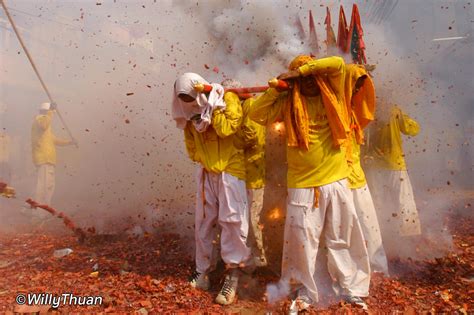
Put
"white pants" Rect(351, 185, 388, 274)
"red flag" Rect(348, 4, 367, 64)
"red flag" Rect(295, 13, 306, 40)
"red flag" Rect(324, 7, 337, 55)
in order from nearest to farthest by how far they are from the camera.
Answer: "white pants" Rect(351, 185, 388, 274) < "red flag" Rect(348, 4, 367, 64) < "red flag" Rect(324, 7, 337, 55) < "red flag" Rect(295, 13, 306, 40)

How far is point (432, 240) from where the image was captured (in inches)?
200

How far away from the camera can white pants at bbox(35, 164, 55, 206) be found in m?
7.67

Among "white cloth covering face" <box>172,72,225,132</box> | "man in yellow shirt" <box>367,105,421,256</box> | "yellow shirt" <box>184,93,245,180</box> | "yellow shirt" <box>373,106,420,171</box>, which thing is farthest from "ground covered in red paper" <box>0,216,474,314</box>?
"white cloth covering face" <box>172,72,225,132</box>

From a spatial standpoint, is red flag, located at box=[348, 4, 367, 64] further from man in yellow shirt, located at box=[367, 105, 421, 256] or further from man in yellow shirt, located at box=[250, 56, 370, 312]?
man in yellow shirt, located at box=[250, 56, 370, 312]

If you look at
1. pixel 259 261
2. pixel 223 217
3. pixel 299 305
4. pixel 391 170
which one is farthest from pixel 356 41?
pixel 299 305

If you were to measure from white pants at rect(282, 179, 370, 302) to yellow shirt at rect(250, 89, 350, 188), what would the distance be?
101 millimetres

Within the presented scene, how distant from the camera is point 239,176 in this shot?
3.77 m

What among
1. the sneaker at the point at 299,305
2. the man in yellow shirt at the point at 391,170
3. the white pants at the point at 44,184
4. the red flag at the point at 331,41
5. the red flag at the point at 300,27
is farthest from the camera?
the white pants at the point at 44,184

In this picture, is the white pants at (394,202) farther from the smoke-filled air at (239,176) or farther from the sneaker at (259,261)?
the sneaker at (259,261)

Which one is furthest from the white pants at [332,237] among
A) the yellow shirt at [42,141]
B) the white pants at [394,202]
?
the yellow shirt at [42,141]

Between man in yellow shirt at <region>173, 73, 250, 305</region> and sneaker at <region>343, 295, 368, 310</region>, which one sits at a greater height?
man in yellow shirt at <region>173, 73, 250, 305</region>

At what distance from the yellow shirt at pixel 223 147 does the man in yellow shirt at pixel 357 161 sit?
3.94ft

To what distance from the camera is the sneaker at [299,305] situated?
3.16 meters

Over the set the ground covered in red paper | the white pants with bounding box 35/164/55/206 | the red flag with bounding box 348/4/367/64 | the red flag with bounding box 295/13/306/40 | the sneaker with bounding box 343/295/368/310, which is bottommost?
the ground covered in red paper
